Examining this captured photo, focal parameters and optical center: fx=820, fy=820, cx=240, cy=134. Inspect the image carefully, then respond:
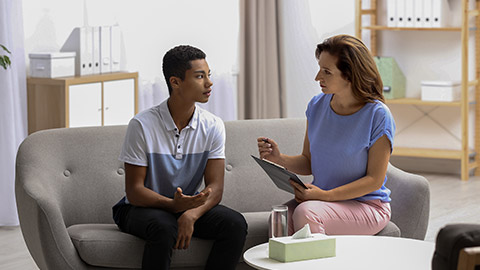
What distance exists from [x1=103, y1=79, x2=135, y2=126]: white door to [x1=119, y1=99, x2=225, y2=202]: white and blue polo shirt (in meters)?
1.96

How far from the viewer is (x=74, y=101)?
4.62 m

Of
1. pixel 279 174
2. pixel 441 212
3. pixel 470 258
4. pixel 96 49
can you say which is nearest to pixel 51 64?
pixel 96 49

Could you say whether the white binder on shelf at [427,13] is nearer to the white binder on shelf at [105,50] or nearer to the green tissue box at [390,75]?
the green tissue box at [390,75]

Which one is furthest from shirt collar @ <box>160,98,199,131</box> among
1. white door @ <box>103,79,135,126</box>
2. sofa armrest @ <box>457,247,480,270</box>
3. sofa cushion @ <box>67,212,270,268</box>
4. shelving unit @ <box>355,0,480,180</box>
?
shelving unit @ <box>355,0,480,180</box>

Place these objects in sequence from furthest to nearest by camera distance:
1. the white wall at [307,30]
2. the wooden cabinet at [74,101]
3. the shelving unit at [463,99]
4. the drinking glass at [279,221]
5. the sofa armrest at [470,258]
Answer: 1. the white wall at [307,30]
2. the shelving unit at [463,99]
3. the wooden cabinet at [74,101]
4. the drinking glass at [279,221]
5. the sofa armrest at [470,258]

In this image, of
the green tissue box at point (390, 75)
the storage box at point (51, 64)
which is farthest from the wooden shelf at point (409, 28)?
the storage box at point (51, 64)

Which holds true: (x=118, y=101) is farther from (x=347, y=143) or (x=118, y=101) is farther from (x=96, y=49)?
(x=347, y=143)

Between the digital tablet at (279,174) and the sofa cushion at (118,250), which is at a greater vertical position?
the digital tablet at (279,174)

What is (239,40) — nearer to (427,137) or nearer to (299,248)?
(427,137)

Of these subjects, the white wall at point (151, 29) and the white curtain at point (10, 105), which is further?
the white wall at point (151, 29)

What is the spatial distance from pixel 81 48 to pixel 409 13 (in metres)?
2.58

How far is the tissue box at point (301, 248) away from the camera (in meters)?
2.35

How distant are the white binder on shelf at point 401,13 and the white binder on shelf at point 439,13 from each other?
23cm

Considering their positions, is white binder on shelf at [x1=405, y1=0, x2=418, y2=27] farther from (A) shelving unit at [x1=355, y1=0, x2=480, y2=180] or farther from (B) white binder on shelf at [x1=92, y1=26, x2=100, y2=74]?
(B) white binder on shelf at [x1=92, y1=26, x2=100, y2=74]
